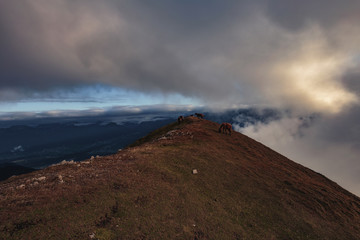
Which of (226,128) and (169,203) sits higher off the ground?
(226,128)

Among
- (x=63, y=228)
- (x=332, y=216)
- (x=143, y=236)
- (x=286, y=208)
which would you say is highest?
(x=63, y=228)

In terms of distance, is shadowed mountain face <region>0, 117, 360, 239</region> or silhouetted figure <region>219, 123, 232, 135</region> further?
silhouetted figure <region>219, 123, 232, 135</region>

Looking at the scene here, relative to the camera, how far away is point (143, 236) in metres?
10.0

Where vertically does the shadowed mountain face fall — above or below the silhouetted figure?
below

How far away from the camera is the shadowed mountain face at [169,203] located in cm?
975

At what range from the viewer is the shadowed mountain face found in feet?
32.0

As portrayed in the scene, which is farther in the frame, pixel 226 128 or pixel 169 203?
pixel 226 128

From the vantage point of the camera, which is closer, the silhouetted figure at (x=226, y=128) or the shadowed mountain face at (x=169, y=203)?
the shadowed mountain face at (x=169, y=203)

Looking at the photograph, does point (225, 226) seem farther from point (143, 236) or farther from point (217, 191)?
point (143, 236)

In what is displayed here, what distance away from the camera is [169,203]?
534 inches

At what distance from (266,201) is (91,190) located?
18493 mm

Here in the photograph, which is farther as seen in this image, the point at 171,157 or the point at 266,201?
the point at 171,157

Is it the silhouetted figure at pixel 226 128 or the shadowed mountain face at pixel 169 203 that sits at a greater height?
the silhouetted figure at pixel 226 128

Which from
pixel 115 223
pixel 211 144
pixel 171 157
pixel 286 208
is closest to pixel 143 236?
pixel 115 223
